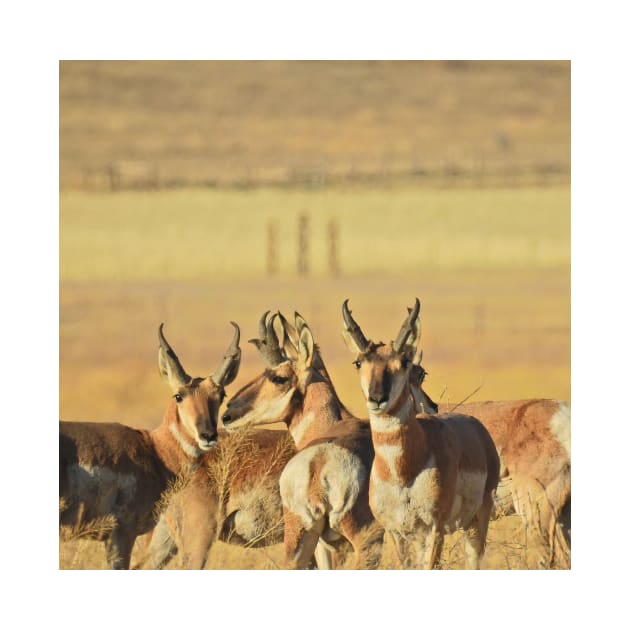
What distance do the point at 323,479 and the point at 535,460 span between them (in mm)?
2695

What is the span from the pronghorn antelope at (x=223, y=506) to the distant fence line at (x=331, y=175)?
28.0 feet

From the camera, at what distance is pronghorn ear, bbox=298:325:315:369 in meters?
13.6

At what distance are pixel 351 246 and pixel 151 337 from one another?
10.6ft

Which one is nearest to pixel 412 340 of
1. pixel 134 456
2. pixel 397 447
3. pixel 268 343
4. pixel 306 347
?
pixel 397 447

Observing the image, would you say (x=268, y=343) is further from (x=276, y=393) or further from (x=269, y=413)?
(x=269, y=413)

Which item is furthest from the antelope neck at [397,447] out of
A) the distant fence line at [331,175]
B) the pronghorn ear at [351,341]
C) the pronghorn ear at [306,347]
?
the distant fence line at [331,175]

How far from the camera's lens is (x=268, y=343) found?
46.4 feet

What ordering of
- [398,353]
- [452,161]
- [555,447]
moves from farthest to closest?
[452,161] → [555,447] → [398,353]

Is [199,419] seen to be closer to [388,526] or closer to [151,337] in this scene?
[388,526]

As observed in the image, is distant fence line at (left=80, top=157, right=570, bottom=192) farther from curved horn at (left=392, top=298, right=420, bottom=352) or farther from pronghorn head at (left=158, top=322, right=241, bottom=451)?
curved horn at (left=392, top=298, right=420, bottom=352)

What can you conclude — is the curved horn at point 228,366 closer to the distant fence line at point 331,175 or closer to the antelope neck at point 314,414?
the antelope neck at point 314,414

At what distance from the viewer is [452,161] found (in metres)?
24.0

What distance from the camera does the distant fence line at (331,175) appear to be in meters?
22.2

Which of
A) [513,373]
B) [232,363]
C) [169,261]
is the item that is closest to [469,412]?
[232,363]
